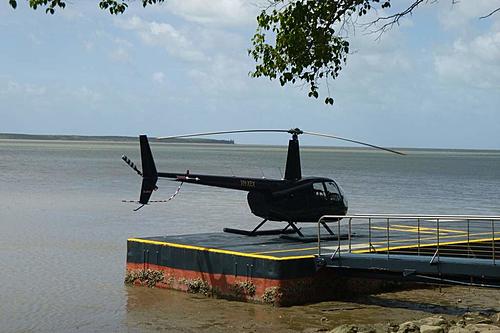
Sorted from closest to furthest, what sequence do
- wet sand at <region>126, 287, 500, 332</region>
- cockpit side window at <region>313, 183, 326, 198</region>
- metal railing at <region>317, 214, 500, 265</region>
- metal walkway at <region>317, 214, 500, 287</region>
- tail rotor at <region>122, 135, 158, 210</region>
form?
metal walkway at <region>317, 214, 500, 287</region>
wet sand at <region>126, 287, 500, 332</region>
metal railing at <region>317, 214, 500, 265</region>
tail rotor at <region>122, 135, 158, 210</region>
cockpit side window at <region>313, 183, 326, 198</region>

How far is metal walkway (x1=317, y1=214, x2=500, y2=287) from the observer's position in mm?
16547

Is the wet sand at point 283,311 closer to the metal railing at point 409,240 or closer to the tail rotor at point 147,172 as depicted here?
the metal railing at point 409,240

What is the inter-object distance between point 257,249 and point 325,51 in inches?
307

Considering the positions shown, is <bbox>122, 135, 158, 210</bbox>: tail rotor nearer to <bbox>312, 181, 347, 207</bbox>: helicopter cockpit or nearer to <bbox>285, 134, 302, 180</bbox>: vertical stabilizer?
<bbox>285, 134, 302, 180</bbox>: vertical stabilizer

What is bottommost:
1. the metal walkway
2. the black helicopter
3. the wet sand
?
the wet sand

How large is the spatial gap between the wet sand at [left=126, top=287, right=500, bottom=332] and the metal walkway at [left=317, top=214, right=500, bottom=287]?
1002 mm

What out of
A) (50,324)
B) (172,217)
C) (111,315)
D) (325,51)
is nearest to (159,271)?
(111,315)

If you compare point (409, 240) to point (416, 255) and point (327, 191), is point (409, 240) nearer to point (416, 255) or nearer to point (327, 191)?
point (327, 191)

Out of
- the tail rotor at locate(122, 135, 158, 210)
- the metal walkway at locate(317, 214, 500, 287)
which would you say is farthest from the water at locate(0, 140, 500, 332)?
the tail rotor at locate(122, 135, 158, 210)

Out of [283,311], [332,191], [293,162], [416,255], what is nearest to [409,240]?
[332,191]

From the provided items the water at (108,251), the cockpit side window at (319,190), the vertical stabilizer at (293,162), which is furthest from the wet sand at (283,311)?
the vertical stabilizer at (293,162)

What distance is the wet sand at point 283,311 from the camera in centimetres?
1753

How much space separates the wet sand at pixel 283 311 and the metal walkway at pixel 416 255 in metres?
1.00

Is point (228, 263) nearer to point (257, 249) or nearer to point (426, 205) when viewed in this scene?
point (257, 249)
